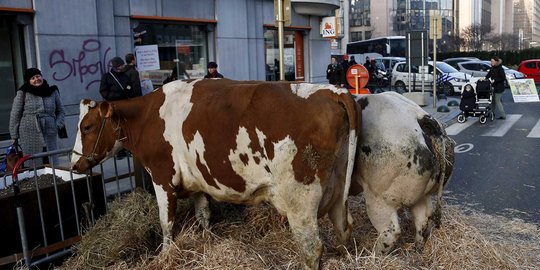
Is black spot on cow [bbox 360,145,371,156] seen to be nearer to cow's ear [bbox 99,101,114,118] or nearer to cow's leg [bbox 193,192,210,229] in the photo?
cow's leg [bbox 193,192,210,229]

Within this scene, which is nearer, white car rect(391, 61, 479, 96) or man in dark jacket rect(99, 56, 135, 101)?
man in dark jacket rect(99, 56, 135, 101)

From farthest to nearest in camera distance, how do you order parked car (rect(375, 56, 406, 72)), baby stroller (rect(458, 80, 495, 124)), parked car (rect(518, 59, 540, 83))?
parked car (rect(375, 56, 406, 72)) → parked car (rect(518, 59, 540, 83)) → baby stroller (rect(458, 80, 495, 124))

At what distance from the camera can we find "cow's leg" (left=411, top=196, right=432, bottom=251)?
14.6ft

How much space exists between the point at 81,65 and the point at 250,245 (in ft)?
26.1

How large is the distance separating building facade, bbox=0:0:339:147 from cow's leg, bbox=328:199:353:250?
7917 millimetres

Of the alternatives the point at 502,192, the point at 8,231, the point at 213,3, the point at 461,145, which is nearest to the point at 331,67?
the point at 213,3

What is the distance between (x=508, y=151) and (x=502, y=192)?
141 inches

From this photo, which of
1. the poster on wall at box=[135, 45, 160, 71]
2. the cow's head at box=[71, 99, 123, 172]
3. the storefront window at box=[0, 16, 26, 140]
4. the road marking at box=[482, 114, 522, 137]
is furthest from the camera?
the road marking at box=[482, 114, 522, 137]

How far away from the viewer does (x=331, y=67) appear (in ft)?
61.8

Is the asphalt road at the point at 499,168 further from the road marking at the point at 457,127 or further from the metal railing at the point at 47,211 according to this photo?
the metal railing at the point at 47,211

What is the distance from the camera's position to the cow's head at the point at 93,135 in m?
4.60

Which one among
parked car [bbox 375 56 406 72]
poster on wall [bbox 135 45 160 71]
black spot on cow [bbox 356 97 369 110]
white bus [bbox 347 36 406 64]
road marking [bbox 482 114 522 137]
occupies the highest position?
white bus [bbox 347 36 406 64]

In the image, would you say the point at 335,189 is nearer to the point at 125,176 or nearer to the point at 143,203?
the point at 143,203

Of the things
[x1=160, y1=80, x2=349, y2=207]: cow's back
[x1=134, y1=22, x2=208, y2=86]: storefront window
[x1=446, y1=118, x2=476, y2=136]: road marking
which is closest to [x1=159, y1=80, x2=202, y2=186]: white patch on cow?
[x1=160, y1=80, x2=349, y2=207]: cow's back
